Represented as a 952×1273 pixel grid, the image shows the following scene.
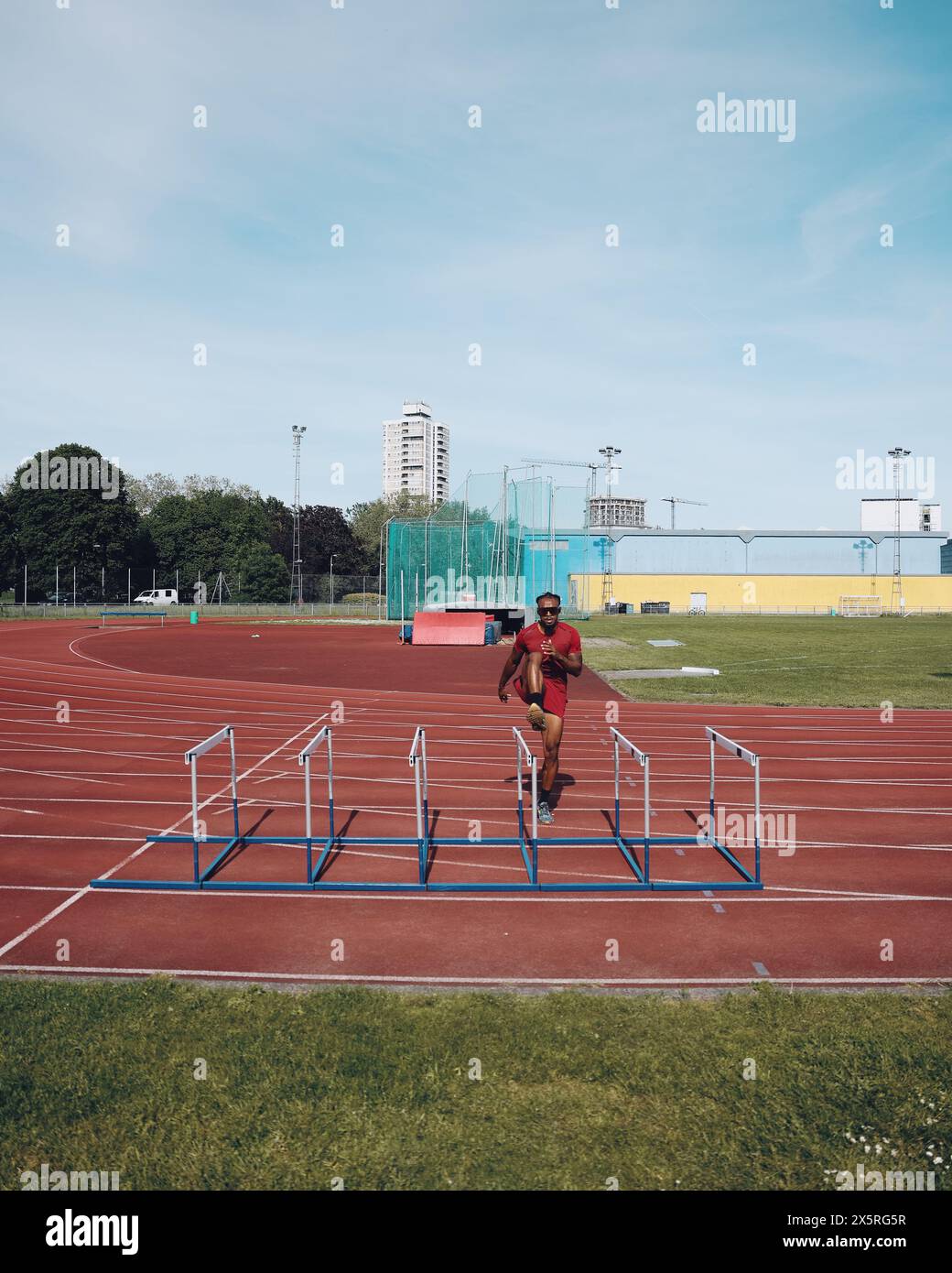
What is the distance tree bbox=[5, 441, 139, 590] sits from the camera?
226 feet

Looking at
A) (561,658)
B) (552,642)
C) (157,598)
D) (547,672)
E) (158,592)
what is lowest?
(547,672)

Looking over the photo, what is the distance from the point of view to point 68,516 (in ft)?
229

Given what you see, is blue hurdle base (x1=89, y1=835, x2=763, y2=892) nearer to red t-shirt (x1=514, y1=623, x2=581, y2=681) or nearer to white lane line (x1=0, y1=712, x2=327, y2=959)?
white lane line (x1=0, y1=712, x2=327, y2=959)

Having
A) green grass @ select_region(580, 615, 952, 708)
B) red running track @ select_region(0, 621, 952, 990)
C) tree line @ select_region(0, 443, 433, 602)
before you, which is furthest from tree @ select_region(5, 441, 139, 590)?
red running track @ select_region(0, 621, 952, 990)

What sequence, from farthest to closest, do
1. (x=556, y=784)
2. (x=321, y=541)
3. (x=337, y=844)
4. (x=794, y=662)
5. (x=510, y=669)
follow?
(x=321, y=541) < (x=794, y=662) < (x=556, y=784) < (x=510, y=669) < (x=337, y=844)

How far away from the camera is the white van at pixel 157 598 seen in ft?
223

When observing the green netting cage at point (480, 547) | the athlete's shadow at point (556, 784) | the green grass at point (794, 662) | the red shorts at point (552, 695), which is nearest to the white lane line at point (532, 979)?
the red shorts at point (552, 695)

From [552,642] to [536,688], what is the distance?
0.49m

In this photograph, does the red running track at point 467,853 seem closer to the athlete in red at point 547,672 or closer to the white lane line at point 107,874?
the white lane line at point 107,874

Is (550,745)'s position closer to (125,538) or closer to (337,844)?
(337,844)

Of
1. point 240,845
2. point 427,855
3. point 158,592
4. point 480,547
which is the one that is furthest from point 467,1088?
point 158,592

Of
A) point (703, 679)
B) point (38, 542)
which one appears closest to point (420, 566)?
point (703, 679)
